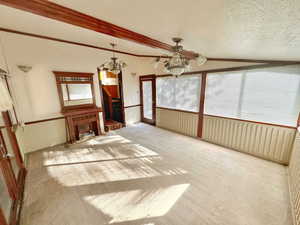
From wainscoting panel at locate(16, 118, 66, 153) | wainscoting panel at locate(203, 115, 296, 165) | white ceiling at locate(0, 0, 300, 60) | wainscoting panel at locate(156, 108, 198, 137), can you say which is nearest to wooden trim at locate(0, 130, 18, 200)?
wainscoting panel at locate(16, 118, 66, 153)

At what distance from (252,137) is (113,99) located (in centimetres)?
474

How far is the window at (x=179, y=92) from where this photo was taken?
3.74 metres

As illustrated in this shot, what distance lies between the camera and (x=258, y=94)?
269cm

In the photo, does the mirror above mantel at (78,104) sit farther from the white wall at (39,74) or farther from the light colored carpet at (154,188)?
the light colored carpet at (154,188)

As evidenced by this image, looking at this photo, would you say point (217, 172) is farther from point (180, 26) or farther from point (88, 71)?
point (88, 71)

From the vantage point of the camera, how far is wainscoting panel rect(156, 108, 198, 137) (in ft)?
12.8

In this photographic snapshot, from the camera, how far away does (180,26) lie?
1306 millimetres

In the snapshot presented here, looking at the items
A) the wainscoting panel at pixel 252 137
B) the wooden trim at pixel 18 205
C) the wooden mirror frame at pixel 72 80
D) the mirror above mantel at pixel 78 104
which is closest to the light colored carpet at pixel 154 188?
the wooden trim at pixel 18 205

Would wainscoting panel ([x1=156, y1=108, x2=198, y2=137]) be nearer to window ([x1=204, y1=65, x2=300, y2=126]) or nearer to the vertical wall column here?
the vertical wall column

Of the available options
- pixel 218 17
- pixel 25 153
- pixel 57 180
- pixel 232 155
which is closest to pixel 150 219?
pixel 57 180

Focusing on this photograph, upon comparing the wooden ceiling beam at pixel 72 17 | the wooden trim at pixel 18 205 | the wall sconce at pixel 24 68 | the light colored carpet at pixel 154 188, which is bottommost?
the light colored carpet at pixel 154 188

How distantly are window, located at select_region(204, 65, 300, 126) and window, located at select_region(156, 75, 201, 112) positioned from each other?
396 millimetres

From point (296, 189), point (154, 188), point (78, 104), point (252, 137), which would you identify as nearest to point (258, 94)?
point (252, 137)

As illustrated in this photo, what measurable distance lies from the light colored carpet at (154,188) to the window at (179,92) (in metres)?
1.38
